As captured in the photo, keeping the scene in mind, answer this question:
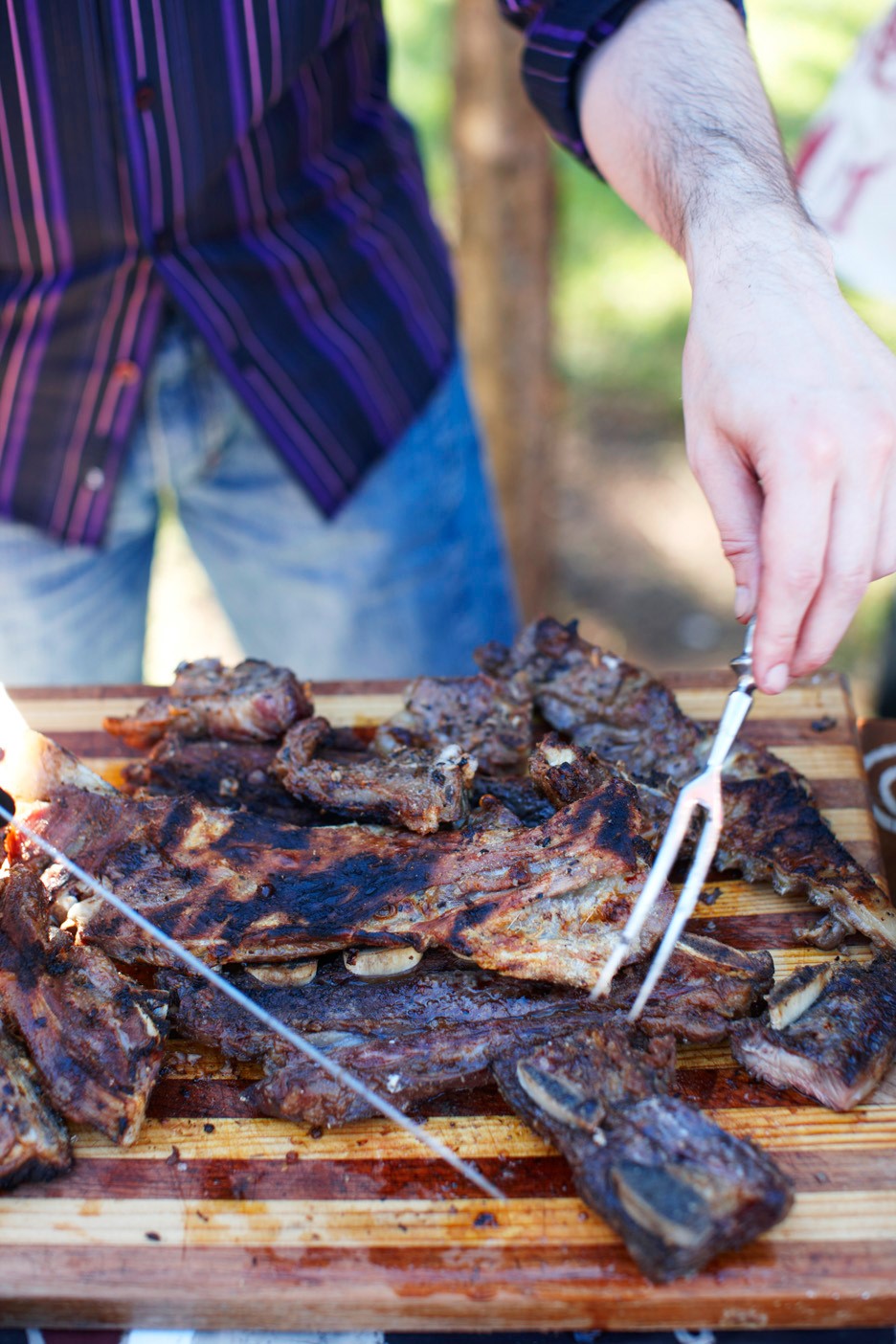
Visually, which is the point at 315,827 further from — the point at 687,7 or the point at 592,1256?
the point at 687,7

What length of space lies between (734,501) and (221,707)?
1.77 meters

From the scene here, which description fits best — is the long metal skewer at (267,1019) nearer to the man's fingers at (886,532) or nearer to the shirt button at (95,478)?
the man's fingers at (886,532)

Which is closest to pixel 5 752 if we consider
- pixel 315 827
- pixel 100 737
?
pixel 100 737

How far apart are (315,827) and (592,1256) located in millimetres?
1285

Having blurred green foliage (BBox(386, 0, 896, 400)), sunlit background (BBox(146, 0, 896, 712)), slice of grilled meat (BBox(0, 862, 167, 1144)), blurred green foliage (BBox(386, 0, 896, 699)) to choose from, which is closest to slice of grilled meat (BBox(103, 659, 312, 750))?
slice of grilled meat (BBox(0, 862, 167, 1144))

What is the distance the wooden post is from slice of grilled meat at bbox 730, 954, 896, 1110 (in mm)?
5502

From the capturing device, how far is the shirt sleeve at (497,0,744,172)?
3.52 meters

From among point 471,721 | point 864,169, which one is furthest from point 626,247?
point 471,721

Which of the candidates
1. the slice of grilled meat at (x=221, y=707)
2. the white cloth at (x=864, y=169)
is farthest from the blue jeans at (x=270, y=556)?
the white cloth at (x=864, y=169)

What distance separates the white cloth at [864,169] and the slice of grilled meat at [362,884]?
3.48 meters

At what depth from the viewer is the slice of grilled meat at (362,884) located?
267cm

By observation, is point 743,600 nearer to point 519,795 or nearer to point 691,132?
point 519,795

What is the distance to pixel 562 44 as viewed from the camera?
140 inches

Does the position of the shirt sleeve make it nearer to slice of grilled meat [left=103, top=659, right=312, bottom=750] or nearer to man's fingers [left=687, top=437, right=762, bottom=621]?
man's fingers [left=687, top=437, right=762, bottom=621]
